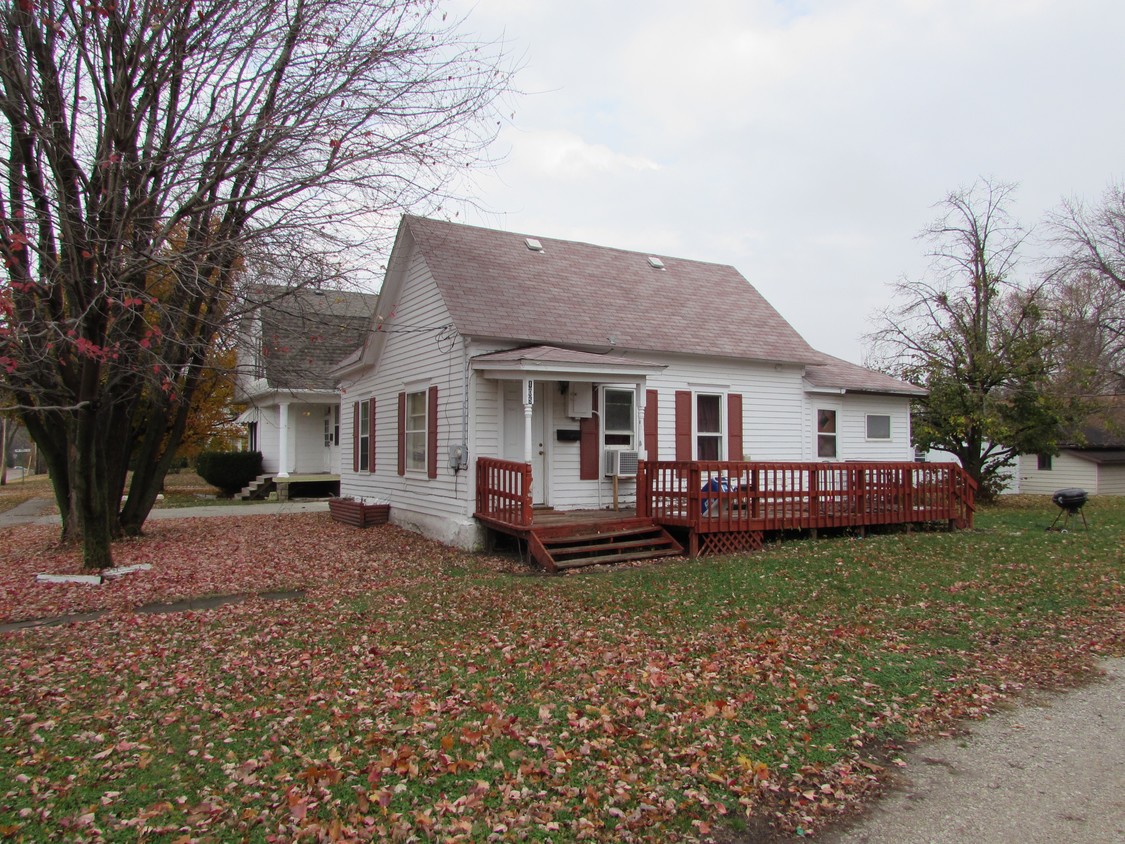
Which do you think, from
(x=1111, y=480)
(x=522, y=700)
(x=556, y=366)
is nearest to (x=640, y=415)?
(x=556, y=366)

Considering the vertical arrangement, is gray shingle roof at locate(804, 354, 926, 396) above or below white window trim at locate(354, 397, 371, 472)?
above

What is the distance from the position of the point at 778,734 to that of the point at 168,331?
11394 mm

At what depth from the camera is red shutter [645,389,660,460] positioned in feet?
44.0

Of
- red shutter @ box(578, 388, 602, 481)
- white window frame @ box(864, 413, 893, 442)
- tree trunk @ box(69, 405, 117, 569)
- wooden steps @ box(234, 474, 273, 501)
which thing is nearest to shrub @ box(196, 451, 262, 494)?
wooden steps @ box(234, 474, 273, 501)

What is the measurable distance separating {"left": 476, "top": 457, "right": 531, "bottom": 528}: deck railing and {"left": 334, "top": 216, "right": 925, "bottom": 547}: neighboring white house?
0.29 meters

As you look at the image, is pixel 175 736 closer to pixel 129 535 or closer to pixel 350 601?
pixel 350 601

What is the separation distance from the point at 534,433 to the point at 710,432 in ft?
12.5

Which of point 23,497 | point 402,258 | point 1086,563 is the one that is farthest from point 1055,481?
point 23,497

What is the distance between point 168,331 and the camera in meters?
12.2

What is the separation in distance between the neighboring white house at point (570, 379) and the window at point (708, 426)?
0.09 feet

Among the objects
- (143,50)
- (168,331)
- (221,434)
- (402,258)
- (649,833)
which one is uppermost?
(143,50)

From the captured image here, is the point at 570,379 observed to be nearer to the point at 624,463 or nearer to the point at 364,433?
the point at 624,463

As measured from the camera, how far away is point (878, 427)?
56.2 feet

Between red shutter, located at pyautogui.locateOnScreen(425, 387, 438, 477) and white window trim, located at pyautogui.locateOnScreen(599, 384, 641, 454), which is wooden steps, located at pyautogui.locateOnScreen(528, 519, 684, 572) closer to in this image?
white window trim, located at pyautogui.locateOnScreen(599, 384, 641, 454)
